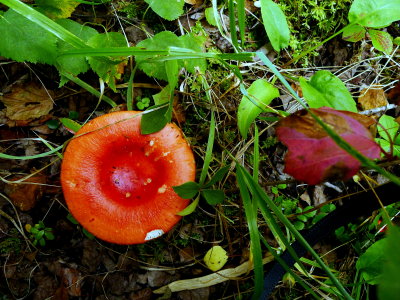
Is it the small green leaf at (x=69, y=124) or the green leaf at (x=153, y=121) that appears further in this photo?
the small green leaf at (x=69, y=124)

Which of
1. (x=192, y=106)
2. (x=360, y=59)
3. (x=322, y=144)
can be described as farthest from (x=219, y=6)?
(x=322, y=144)

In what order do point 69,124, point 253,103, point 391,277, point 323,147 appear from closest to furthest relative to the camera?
1. point 391,277
2. point 323,147
3. point 253,103
4. point 69,124

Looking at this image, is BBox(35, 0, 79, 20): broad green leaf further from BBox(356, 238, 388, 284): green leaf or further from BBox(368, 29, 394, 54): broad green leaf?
BBox(356, 238, 388, 284): green leaf

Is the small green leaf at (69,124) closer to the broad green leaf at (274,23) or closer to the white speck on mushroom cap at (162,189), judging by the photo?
the white speck on mushroom cap at (162,189)

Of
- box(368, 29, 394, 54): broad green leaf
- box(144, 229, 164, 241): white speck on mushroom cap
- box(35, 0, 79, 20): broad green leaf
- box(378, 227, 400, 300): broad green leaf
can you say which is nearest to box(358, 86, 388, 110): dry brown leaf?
box(368, 29, 394, 54): broad green leaf

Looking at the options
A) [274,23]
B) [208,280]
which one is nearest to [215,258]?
[208,280]

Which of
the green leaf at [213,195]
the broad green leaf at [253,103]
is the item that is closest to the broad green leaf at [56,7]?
the broad green leaf at [253,103]

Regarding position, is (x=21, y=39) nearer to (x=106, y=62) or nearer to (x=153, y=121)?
(x=106, y=62)
